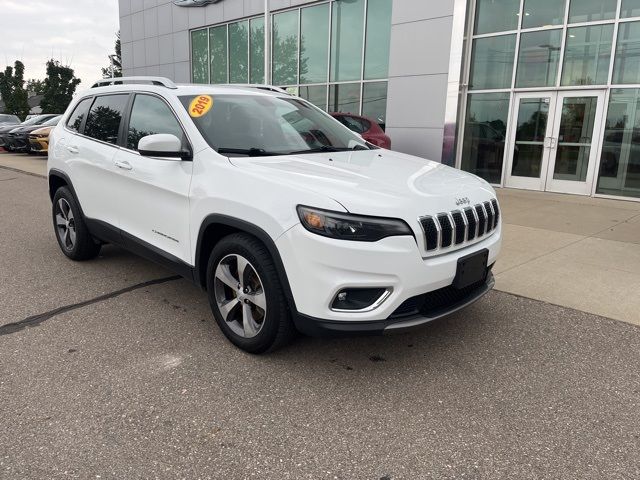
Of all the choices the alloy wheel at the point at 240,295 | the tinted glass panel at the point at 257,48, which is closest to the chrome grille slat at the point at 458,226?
the alloy wheel at the point at 240,295

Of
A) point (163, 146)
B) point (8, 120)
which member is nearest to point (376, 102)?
point (163, 146)

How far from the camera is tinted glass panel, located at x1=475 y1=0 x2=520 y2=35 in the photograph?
38.3 feet

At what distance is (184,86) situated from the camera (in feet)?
13.6

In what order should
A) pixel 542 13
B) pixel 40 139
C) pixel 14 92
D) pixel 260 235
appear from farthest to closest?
pixel 14 92 < pixel 40 139 < pixel 542 13 < pixel 260 235

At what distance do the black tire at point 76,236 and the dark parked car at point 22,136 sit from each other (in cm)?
1551

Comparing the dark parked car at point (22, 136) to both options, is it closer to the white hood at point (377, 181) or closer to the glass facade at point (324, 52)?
the glass facade at point (324, 52)

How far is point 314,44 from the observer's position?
1541 cm

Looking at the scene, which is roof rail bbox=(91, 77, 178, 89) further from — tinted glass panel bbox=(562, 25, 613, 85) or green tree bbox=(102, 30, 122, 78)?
green tree bbox=(102, 30, 122, 78)

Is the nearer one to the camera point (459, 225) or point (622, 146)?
point (459, 225)

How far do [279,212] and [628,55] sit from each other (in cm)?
1037

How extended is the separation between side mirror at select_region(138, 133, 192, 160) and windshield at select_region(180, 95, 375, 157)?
0.66 feet

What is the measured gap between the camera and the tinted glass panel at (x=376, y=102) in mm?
13773

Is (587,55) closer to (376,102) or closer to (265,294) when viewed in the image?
(376,102)

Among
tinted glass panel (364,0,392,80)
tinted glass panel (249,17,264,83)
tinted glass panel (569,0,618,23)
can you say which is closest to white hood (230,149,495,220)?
tinted glass panel (569,0,618,23)
